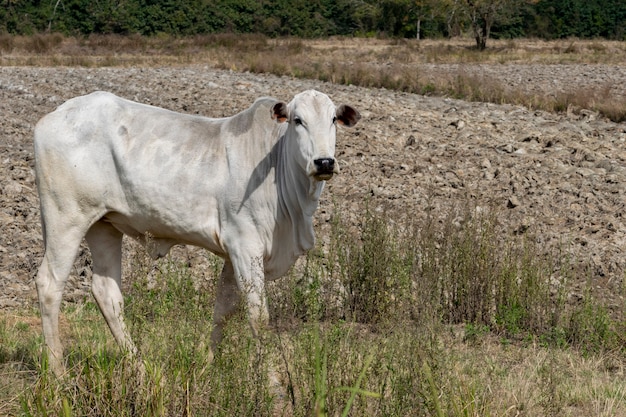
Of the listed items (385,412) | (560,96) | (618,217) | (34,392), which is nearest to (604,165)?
(618,217)

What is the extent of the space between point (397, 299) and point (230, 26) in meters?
51.4

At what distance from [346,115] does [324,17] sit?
2332 inches

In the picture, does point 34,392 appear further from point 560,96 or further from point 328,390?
point 560,96

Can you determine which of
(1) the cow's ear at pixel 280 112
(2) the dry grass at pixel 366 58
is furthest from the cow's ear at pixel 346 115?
(2) the dry grass at pixel 366 58

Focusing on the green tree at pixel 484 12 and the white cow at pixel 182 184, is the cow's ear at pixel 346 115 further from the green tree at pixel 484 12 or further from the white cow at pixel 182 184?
the green tree at pixel 484 12

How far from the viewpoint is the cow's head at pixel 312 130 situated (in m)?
5.43

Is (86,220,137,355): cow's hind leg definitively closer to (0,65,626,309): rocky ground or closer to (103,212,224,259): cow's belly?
(103,212,224,259): cow's belly

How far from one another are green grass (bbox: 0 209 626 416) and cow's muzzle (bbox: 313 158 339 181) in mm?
769

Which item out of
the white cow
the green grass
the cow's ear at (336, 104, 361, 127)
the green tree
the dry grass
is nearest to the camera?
the green grass

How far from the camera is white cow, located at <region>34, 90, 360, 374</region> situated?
571 centimetres

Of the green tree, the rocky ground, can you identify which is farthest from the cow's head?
the green tree

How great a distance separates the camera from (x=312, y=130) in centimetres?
560

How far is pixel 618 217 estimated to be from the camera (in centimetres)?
1057

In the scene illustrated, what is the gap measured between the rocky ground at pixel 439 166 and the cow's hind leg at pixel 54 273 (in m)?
2.13
